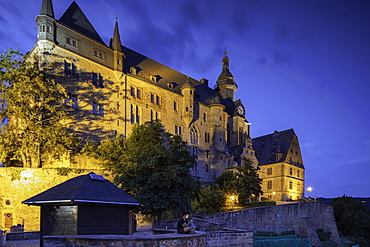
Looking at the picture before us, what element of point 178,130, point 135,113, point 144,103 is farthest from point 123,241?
point 178,130

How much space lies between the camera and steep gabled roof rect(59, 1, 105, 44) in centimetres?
3762

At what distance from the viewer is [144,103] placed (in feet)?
142

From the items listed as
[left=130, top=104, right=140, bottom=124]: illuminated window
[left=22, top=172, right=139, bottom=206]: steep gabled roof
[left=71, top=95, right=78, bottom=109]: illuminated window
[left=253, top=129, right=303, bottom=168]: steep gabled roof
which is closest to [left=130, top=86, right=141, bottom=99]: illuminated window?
[left=130, top=104, right=140, bottom=124]: illuminated window

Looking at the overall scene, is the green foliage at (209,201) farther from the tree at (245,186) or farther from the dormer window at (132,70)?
the dormer window at (132,70)

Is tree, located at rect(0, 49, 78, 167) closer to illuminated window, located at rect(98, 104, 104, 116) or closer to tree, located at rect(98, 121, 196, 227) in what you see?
illuminated window, located at rect(98, 104, 104, 116)

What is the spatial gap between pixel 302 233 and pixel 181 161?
1732 centimetres

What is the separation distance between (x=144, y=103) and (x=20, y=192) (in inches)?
797

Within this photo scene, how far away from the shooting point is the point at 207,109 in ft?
176

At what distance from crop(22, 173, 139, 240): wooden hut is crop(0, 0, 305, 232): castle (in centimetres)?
1583

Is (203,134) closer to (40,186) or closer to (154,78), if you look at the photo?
(154,78)

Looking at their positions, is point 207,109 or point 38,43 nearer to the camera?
point 38,43

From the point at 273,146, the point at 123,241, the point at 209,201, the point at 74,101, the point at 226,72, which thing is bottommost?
the point at 209,201

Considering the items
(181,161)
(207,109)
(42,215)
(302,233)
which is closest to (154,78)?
(207,109)

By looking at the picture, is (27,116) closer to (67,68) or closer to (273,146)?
(67,68)
